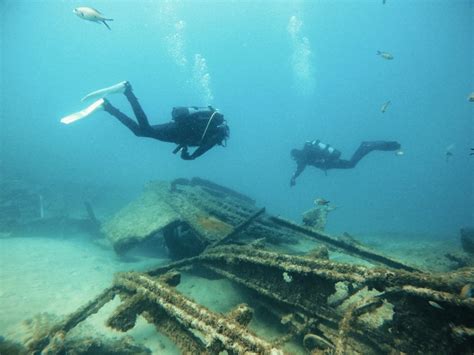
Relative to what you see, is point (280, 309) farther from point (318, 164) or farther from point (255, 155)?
point (255, 155)

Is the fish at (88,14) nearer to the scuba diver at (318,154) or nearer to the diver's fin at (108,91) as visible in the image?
the diver's fin at (108,91)

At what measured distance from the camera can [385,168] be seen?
15788 cm

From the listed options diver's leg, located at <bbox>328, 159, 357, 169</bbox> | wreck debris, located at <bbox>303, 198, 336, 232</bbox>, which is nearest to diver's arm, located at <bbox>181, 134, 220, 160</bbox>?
wreck debris, located at <bbox>303, 198, 336, 232</bbox>

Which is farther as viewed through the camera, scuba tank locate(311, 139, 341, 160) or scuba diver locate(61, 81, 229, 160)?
scuba tank locate(311, 139, 341, 160)

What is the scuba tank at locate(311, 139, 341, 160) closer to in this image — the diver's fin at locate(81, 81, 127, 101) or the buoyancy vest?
the buoyancy vest

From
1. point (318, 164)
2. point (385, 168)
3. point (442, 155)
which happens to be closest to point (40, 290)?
point (318, 164)

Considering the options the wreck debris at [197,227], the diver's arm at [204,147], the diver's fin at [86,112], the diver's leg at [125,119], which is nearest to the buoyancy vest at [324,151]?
the wreck debris at [197,227]

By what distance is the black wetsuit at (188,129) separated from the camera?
23.5ft

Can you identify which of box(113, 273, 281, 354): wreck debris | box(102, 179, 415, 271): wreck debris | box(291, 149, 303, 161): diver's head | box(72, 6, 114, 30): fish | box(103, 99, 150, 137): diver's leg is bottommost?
box(113, 273, 281, 354): wreck debris

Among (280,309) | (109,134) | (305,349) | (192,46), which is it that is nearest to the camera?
(305,349)

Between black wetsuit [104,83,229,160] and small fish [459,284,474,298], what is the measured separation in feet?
18.1

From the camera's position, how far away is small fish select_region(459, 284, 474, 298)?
2438mm

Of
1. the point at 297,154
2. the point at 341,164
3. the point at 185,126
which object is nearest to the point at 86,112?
the point at 185,126

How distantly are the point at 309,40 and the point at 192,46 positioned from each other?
71.1 m
